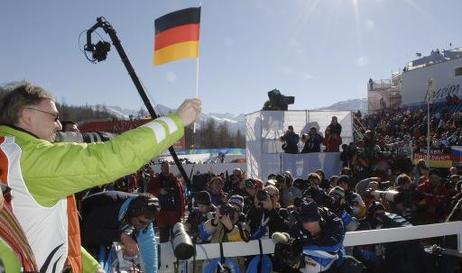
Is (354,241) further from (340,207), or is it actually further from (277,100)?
(277,100)

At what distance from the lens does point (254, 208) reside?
19.1 feet

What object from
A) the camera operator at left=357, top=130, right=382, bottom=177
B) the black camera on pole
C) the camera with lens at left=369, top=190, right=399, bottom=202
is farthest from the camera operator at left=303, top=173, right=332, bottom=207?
the black camera on pole

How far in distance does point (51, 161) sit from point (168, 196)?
697 cm

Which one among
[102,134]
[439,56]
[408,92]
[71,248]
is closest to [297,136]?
[102,134]

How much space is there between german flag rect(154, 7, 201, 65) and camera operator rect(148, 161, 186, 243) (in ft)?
17.3

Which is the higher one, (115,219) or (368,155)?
(368,155)

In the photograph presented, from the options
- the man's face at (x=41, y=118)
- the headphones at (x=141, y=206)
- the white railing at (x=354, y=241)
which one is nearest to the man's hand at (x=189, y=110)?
the man's face at (x=41, y=118)

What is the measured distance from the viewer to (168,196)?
8.58 meters

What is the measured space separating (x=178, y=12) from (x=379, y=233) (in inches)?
139

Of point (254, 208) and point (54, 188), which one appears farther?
point (254, 208)

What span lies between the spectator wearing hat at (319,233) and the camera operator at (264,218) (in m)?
1.08

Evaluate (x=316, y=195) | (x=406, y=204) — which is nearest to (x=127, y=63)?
(x=316, y=195)

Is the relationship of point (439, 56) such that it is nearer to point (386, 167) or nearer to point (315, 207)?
point (386, 167)

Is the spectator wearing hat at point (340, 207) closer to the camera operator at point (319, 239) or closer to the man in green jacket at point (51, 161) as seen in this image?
the camera operator at point (319, 239)
